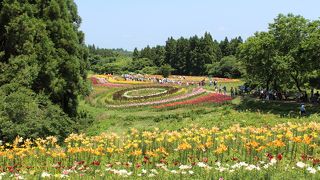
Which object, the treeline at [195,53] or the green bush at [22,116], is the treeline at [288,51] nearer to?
the green bush at [22,116]

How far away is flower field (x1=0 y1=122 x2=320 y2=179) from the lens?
29.3ft

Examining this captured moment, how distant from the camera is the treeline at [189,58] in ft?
293

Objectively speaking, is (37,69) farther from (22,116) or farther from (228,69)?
(228,69)

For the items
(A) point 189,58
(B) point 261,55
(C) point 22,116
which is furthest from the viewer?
(A) point 189,58

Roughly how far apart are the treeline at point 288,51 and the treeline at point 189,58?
42.0 metres

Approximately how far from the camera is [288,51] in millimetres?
35844

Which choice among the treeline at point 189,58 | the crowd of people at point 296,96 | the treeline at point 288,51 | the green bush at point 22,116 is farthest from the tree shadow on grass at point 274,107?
the treeline at point 189,58

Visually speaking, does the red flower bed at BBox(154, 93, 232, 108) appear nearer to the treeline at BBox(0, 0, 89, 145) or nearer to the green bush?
the treeline at BBox(0, 0, 89, 145)

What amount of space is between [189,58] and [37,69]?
80266mm

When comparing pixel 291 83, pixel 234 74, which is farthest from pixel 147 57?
pixel 291 83

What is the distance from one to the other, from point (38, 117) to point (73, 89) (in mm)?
5906

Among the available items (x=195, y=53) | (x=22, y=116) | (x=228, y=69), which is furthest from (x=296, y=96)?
(x=195, y=53)

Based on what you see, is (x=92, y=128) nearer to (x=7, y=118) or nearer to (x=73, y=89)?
(x=73, y=89)

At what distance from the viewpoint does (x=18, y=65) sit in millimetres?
20375
